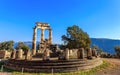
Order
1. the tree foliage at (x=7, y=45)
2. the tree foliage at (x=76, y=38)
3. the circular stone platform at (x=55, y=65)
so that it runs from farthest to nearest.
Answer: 1. the tree foliage at (x=7, y=45)
2. the tree foliage at (x=76, y=38)
3. the circular stone platform at (x=55, y=65)

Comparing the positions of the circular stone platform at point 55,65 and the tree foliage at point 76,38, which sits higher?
the tree foliage at point 76,38

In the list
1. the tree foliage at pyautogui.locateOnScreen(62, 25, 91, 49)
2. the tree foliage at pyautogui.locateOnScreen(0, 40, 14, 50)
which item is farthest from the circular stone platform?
the tree foliage at pyautogui.locateOnScreen(0, 40, 14, 50)

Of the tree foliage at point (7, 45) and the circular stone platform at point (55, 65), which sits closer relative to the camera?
the circular stone platform at point (55, 65)

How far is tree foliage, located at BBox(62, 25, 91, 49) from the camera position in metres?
59.5

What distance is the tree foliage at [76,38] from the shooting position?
59.5 m

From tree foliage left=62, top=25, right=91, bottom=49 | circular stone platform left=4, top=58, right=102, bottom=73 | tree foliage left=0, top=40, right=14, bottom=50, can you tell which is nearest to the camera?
circular stone platform left=4, top=58, right=102, bottom=73

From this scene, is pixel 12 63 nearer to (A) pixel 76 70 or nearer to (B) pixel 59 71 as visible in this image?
(B) pixel 59 71

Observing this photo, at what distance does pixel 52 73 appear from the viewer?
22.2 meters

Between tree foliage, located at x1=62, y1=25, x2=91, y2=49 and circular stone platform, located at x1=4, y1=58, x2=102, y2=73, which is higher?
tree foliage, located at x1=62, y1=25, x2=91, y2=49

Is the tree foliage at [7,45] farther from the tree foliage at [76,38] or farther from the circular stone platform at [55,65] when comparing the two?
the circular stone platform at [55,65]

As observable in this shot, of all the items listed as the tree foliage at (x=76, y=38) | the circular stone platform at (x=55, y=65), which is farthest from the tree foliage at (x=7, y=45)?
the circular stone platform at (x=55, y=65)

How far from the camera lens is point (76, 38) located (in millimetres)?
61594

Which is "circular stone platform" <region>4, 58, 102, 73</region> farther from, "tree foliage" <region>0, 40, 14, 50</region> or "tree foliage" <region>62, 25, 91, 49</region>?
"tree foliage" <region>0, 40, 14, 50</region>

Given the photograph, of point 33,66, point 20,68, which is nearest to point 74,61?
point 33,66
